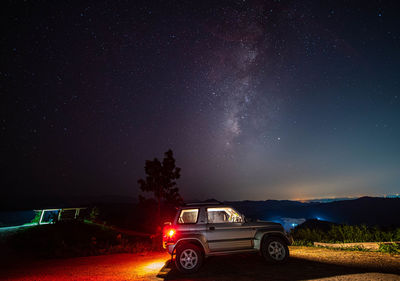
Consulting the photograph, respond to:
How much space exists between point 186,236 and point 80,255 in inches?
360

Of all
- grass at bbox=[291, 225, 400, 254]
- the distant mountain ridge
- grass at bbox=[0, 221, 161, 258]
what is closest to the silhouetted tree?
grass at bbox=[0, 221, 161, 258]

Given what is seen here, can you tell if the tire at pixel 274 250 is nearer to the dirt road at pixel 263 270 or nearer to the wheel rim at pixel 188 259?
the dirt road at pixel 263 270

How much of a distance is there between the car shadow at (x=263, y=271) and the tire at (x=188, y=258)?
187 mm

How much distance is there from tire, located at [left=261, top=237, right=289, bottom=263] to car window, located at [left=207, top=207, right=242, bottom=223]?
3.89ft

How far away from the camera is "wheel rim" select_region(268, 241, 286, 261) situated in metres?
7.31

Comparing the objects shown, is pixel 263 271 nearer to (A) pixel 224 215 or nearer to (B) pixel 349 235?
(A) pixel 224 215

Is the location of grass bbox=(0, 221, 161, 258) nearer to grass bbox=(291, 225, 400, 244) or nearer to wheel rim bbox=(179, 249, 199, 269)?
wheel rim bbox=(179, 249, 199, 269)

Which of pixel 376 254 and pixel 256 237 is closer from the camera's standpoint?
pixel 256 237

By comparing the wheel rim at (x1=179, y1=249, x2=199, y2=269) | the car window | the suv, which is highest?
the car window

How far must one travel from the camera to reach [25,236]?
17875 millimetres

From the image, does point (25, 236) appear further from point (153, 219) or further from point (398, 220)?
point (398, 220)

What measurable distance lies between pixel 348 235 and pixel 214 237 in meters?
10.1

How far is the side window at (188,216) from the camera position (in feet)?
24.1

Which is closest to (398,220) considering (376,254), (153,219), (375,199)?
(375,199)
